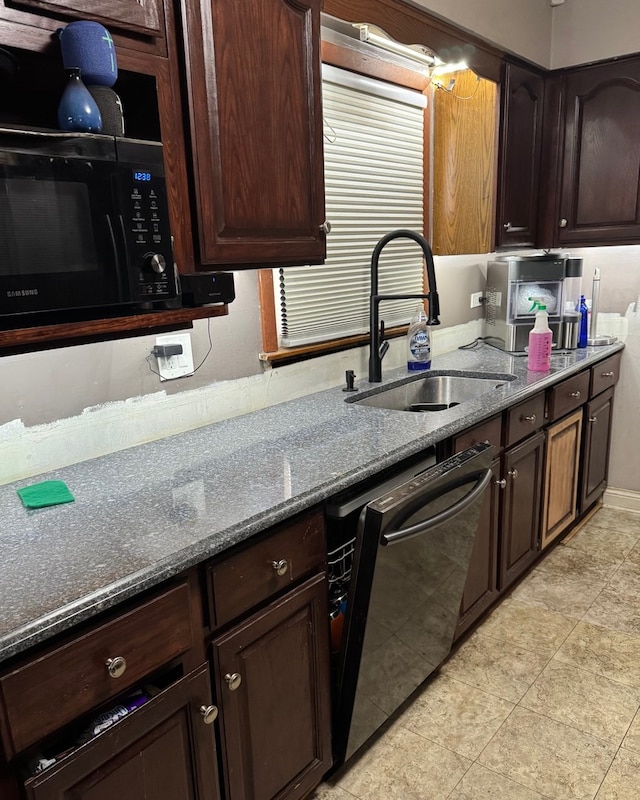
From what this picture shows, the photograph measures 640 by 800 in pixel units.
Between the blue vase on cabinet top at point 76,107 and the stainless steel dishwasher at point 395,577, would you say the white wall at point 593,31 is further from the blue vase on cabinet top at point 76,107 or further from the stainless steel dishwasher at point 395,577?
the blue vase on cabinet top at point 76,107

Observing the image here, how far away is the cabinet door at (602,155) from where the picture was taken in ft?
9.21

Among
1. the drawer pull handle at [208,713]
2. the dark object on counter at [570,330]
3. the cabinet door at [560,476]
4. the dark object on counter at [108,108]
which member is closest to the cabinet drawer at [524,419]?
the cabinet door at [560,476]

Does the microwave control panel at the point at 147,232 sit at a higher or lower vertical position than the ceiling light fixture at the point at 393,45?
lower

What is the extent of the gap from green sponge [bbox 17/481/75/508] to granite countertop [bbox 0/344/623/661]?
0.07 ft

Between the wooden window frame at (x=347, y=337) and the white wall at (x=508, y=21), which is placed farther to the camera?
the white wall at (x=508, y=21)

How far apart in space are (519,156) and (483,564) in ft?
6.06

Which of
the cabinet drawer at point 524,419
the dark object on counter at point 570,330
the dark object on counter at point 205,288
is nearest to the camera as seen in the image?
the dark object on counter at point 205,288

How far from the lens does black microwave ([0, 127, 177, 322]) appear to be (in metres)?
1.05

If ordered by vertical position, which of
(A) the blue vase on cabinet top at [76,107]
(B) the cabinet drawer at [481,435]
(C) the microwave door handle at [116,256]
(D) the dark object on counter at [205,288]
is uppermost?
(A) the blue vase on cabinet top at [76,107]

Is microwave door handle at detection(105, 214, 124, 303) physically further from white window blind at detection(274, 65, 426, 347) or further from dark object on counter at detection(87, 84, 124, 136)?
white window blind at detection(274, 65, 426, 347)

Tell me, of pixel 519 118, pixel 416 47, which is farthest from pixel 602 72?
pixel 416 47

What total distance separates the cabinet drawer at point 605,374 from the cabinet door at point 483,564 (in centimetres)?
105

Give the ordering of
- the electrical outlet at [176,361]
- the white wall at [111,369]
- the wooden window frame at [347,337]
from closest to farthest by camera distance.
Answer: the white wall at [111,369], the electrical outlet at [176,361], the wooden window frame at [347,337]

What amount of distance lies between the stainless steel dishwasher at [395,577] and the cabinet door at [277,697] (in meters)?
0.07
